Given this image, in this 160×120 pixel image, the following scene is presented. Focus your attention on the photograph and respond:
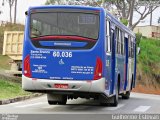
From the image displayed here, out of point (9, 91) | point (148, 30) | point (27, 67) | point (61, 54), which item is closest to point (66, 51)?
point (61, 54)

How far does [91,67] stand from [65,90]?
108 centimetres

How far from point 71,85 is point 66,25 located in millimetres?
1960

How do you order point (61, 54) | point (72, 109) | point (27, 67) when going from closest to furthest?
point (61, 54) < point (27, 67) < point (72, 109)

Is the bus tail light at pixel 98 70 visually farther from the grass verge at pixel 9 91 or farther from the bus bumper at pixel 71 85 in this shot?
the grass verge at pixel 9 91

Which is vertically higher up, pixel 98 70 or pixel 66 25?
pixel 66 25

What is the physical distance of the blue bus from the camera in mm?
15523

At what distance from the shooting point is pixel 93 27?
15.9 meters

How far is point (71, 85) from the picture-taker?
50.8 feet

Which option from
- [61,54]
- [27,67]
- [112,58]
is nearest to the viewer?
[61,54]

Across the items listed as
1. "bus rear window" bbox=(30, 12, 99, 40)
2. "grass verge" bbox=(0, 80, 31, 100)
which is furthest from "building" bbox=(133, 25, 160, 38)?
"bus rear window" bbox=(30, 12, 99, 40)

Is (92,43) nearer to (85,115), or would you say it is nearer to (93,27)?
(93,27)

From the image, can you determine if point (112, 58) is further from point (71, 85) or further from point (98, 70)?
point (71, 85)

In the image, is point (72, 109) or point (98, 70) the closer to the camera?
point (98, 70)

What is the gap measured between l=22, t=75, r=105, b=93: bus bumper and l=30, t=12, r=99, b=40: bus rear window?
56.8 inches
